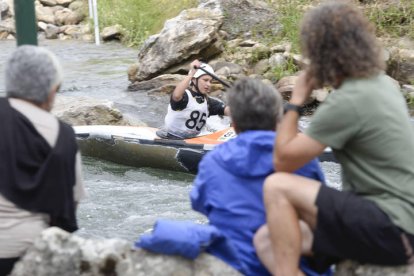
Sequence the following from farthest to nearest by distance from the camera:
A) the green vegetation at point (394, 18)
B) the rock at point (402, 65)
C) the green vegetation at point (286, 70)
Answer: the green vegetation at point (394, 18) < the green vegetation at point (286, 70) < the rock at point (402, 65)

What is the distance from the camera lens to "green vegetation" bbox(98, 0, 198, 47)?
1881 centimetres

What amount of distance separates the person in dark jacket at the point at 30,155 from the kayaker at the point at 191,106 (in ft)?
15.8

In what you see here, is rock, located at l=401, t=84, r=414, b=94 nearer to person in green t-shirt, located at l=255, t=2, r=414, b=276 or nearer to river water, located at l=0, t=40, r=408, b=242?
river water, located at l=0, t=40, r=408, b=242

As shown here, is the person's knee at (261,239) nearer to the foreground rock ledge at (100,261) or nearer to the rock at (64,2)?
the foreground rock ledge at (100,261)

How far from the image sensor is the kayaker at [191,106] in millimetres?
8094

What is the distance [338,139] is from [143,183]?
18.4 ft

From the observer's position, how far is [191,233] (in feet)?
9.91

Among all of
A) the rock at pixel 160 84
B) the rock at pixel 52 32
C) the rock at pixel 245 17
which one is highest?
the rock at pixel 245 17

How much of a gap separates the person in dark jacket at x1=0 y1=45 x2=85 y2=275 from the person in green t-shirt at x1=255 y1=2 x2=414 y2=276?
761mm

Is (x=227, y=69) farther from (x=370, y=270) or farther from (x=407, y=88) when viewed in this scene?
(x=370, y=270)

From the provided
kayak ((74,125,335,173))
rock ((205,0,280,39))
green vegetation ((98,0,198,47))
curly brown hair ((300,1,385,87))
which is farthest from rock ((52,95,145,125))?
green vegetation ((98,0,198,47))

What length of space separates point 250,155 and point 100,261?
68 cm

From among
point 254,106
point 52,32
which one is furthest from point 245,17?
point 254,106

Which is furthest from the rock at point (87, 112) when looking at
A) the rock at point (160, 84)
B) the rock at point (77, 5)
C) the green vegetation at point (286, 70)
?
the rock at point (77, 5)
